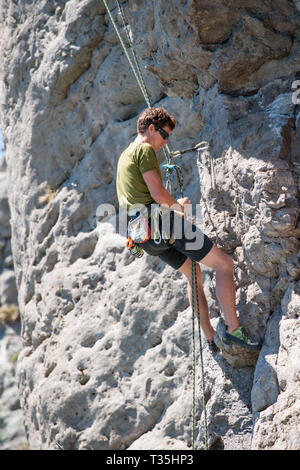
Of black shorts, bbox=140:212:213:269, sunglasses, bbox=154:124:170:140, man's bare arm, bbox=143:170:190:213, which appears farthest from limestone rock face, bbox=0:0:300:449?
man's bare arm, bbox=143:170:190:213

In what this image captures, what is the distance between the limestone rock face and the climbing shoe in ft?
0.26

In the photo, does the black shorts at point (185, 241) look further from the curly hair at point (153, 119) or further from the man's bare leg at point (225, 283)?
the curly hair at point (153, 119)

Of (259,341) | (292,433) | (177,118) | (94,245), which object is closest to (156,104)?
(177,118)

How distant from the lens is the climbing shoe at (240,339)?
4934 millimetres

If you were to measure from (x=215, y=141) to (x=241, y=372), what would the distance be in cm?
207

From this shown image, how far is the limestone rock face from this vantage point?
4.74 metres

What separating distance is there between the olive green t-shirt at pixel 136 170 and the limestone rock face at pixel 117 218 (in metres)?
0.69

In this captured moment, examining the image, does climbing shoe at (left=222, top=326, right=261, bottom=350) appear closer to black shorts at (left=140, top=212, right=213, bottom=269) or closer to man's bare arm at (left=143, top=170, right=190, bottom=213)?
black shorts at (left=140, top=212, right=213, bottom=269)

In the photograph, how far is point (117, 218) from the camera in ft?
24.9

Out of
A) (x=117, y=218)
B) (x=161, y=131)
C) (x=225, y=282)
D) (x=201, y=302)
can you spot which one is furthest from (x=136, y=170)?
(x=117, y=218)

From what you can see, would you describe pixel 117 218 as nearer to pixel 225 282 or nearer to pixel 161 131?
pixel 161 131

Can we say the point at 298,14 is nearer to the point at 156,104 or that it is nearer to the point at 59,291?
the point at 156,104

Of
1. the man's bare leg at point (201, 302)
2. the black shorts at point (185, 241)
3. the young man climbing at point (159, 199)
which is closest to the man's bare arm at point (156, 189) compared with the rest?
the young man climbing at point (159, 199)

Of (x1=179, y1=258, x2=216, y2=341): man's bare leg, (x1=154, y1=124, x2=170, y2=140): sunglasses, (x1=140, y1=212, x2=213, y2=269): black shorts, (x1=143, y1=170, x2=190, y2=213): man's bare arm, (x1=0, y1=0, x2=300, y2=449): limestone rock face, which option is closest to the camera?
(x1=0, y1=0, x2=300, y2=449): limestone rock face
